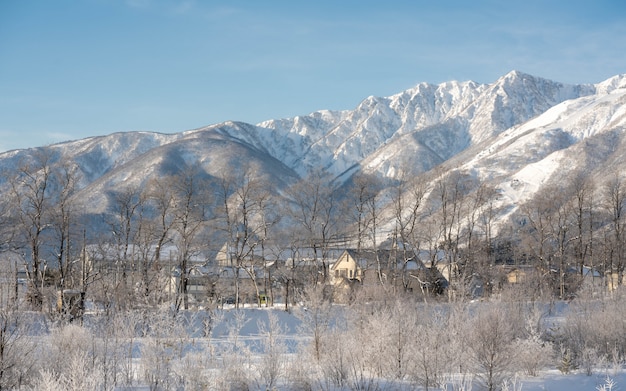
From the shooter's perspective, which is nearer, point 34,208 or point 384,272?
point 34,208

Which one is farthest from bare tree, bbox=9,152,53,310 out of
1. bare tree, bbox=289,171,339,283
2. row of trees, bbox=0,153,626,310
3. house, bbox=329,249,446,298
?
house, bbox=329,249,446,298

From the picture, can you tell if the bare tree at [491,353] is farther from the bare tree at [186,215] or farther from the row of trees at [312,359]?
the bare tree at [186,215]

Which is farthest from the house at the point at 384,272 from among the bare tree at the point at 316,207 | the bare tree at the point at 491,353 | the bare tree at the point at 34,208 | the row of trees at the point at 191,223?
the bare tree at the point at 34,208

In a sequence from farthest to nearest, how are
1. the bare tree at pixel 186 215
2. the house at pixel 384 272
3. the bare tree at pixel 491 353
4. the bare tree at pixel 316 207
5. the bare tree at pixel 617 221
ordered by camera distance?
the bare tree at pixel 617 221, the bare tree at pixel 316 207, the house at pixel 384 272, the bare tree at pixel 186 215, the bare tree at pixel 491 353

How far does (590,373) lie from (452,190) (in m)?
30.8

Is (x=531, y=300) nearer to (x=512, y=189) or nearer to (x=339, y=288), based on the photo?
(x=339, y=288)

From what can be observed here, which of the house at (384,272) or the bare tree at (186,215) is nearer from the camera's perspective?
the bare tree at (186,215)

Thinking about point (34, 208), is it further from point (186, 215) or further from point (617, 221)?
point (617, 221)

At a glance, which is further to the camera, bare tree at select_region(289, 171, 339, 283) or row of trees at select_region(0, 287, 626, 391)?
bare tree at select_region(289, 171, 339, 283)

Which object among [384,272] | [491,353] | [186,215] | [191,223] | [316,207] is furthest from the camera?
[384,272]

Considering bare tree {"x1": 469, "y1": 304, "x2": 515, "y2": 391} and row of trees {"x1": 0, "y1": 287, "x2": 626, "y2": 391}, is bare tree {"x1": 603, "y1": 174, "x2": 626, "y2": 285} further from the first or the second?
bare tree {"x1": 469, "y1": 304, "x2": 515, "y2": 391}

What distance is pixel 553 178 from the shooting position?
150000mm

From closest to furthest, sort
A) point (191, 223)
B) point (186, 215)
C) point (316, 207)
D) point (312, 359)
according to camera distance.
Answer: point (312, 359), point (186, 215), point (191, 223), point (316, 207)

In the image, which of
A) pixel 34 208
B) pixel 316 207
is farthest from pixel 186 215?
pixel 316 207
